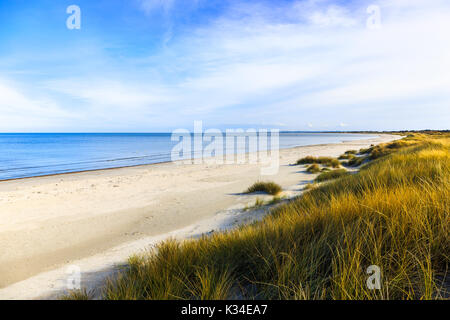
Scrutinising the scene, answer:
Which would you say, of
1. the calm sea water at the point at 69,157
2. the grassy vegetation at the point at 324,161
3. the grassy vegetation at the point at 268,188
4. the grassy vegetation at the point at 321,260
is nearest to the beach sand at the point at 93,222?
the grassy vegetation at the point at 268,188

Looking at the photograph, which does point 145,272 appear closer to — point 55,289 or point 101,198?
point 55,289

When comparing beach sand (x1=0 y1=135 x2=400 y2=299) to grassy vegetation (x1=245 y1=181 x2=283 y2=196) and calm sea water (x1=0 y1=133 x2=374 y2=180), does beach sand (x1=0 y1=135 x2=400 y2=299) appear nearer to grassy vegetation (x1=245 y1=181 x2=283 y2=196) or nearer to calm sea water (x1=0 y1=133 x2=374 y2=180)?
grassy vegetation (x1=245 y1=181 x2=283 y2=196)

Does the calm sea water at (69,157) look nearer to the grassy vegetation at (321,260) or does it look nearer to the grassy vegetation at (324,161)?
the grassy vegetation at (324,161)

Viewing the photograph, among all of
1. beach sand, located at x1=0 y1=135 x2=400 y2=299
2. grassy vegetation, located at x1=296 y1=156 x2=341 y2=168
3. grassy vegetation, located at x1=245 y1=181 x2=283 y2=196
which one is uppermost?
grassy vegetation, located at x1=296 y1=156 x2=341 y2=168

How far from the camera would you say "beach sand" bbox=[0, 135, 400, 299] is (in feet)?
13.5

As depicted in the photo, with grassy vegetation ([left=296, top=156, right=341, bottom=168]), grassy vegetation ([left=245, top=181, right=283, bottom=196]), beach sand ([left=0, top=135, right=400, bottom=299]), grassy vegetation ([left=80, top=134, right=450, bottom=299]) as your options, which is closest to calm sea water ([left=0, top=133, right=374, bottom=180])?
beach sand ([left=0, top=135, right=400, bottom=299])

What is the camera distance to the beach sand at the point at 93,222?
13.5 feet

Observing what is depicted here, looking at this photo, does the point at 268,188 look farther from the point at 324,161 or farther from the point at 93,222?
the point at 324,161

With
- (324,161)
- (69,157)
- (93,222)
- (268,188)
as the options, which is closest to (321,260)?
(93,222)

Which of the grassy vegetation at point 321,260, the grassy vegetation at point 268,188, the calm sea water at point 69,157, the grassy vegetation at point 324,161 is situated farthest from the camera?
the calm sea water at point 69,157

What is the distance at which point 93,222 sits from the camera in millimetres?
6750
